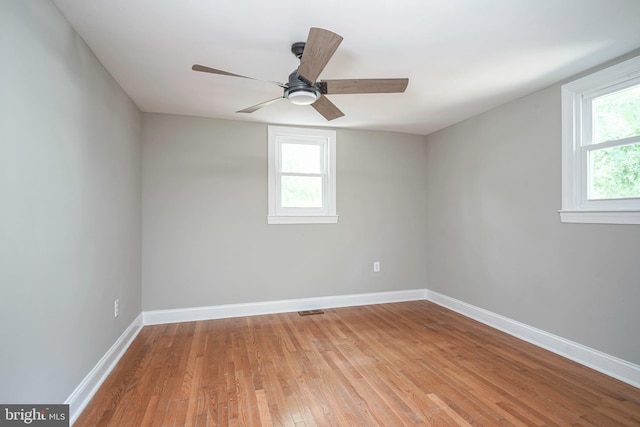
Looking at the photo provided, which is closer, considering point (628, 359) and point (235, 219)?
point (628, 359)

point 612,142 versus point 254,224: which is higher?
point 612,142

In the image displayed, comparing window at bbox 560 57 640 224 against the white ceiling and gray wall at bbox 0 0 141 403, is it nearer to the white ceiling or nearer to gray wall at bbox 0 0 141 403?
the white ceiling

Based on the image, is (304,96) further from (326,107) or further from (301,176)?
(301,176)

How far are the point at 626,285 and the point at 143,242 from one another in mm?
4259

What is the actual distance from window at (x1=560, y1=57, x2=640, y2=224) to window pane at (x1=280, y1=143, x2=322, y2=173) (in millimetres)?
2520

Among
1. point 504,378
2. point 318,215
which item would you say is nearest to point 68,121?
point 318,215

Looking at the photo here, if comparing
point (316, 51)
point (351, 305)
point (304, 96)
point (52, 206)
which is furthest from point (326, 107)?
point (351, 305)

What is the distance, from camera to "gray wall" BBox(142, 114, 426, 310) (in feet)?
11.0

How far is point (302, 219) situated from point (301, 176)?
1.80 ft

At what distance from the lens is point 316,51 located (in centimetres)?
159

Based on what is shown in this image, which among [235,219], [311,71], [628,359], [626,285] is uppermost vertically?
[311,71]

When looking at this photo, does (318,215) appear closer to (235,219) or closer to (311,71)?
(235,219)

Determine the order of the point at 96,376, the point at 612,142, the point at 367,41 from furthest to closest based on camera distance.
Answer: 1. the point at 612,142
2. the point at 96,376
3. the point at 367,41

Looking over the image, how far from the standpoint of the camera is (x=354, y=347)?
2730 millimetres
